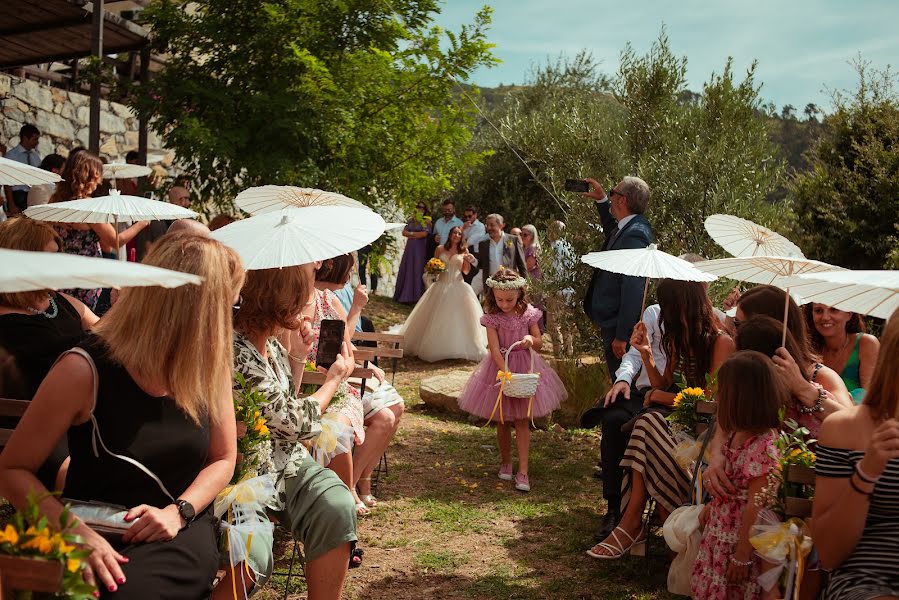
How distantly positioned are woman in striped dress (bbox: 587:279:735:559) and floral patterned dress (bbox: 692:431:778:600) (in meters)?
0.83

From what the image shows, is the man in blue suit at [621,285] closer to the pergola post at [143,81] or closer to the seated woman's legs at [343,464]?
the seated woman's legs at [343,464]

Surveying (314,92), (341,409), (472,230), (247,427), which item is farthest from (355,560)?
(472,230)

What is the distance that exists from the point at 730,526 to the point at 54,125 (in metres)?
11.4

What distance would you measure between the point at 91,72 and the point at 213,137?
6.29 ft

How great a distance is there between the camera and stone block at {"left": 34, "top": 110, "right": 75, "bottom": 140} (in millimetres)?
11656

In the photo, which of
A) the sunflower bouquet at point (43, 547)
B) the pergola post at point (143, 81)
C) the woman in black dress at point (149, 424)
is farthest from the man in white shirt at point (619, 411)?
the pergola post at point (143, 81)

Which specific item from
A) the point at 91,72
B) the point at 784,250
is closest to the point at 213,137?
the point at 91,72

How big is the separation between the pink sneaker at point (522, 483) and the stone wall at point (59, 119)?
684 centimetres

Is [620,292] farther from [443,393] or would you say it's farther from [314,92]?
[314,92]

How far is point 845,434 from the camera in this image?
2.67 metres

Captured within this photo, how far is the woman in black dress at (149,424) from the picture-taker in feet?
7.73

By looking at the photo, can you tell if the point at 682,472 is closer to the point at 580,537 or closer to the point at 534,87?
the point at 580,537

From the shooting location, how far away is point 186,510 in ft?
8.54

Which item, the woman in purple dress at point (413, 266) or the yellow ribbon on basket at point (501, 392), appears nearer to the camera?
the yellow ribbon on basket at point (501, 392)
